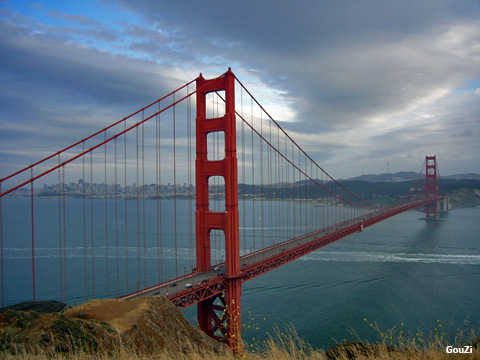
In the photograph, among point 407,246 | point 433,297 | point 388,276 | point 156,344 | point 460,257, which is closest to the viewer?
point 156,344

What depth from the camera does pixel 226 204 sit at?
1316 cm

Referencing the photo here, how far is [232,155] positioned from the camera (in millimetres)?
13086

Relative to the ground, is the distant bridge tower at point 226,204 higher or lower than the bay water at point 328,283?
higher

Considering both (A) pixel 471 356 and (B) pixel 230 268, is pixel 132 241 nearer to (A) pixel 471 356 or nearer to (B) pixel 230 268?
(B) pixel 230 268

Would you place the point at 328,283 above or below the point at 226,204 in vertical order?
below

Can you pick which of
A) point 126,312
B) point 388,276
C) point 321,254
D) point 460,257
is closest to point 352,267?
point 388,276

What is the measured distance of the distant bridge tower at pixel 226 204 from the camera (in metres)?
12.9

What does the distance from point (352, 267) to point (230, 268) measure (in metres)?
17.3

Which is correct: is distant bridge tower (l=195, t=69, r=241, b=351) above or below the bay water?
above

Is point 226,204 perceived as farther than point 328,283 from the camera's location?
No

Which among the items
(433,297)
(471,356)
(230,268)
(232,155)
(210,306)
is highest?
(232,155)

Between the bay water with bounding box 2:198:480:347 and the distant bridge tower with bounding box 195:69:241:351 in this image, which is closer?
the distant bridge tower with bounding box 195:69:241:351

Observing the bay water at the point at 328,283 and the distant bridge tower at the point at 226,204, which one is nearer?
the distant bridge tower at the point at 226,204

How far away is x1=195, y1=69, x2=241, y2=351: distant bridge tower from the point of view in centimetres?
1291
